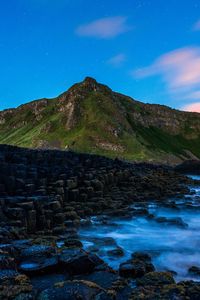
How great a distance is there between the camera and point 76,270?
1148cm

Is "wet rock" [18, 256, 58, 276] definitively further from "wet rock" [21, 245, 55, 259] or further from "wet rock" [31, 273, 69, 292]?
"wet rock" [21, 245, 55, 259]

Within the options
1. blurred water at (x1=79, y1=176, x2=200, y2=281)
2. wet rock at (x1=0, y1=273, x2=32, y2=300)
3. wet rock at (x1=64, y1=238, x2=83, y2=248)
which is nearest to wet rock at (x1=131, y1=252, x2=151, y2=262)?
blurred water at (x1=79, y1=176, x2=200, y2=281)

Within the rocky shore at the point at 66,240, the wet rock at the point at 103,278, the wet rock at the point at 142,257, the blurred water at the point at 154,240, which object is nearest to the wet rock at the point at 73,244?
the rocky shore at the point at 66,240

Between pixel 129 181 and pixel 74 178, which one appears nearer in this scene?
pixel 74 178

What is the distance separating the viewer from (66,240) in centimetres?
1672

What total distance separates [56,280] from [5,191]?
15.8m

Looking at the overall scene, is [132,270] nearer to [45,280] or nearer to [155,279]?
[155,279]

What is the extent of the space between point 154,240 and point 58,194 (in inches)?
367

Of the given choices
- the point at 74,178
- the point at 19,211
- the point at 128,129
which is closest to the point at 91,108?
the point at 128,129

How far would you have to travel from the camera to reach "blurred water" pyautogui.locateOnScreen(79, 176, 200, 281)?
14.8m

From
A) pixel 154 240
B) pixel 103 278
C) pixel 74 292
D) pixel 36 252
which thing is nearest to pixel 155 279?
pixel 103 278

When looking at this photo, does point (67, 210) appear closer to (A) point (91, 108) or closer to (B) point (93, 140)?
(B) point (93, 140)

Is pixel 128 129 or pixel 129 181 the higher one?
pixel 128 129

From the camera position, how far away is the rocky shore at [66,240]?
981 centimetres
